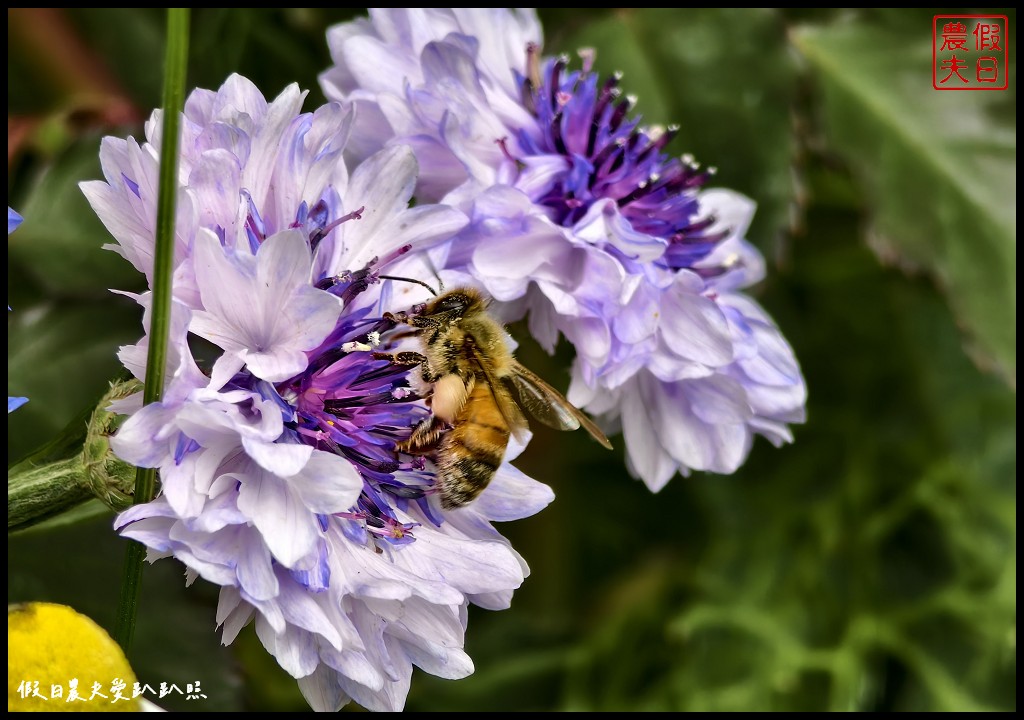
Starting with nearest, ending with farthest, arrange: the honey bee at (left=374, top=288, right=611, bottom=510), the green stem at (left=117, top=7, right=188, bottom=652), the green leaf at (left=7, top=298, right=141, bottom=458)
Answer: the green stem at (left=117, top=7, right=188, bottom=652)
the honey bee at (left=374, top=288, right=611, bottom=510)
the green leaf at (left=7, top=298, right=141, bottom=458)

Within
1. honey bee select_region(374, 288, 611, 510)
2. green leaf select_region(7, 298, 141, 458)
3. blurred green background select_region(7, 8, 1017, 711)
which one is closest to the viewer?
honey bee select_region(374, 288, 611, 510)

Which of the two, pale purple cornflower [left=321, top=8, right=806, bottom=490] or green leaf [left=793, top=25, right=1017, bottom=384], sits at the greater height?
pale purple cornflower [left=321, top=8, right=806, bottom=490]

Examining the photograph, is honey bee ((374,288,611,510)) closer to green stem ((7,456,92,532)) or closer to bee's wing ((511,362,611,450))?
bee's wing ((511,362,611,450))

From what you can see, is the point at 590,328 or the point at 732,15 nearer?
the point at 590,328

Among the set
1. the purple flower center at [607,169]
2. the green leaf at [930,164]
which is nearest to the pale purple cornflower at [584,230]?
the purple flower center at [607,169]

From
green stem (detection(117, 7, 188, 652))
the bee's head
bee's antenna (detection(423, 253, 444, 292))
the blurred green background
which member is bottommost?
the blurred green background

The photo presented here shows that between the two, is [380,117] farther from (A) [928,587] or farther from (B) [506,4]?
(A) [928,587]

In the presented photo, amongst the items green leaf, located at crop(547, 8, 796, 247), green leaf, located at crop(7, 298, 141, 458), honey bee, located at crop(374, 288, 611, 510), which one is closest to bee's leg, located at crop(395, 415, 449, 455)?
honey bee, located at crop(374, 288, 611, 510)

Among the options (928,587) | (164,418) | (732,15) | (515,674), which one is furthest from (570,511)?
(164,418)
